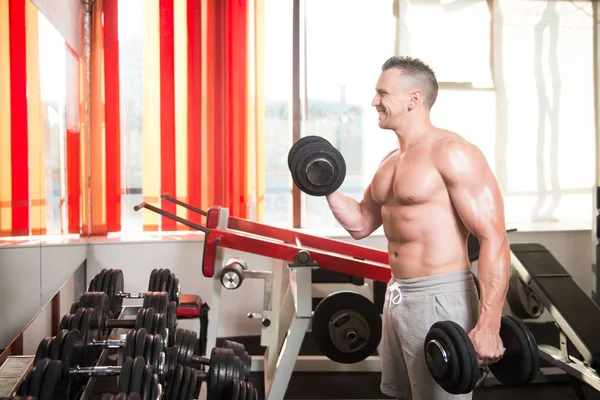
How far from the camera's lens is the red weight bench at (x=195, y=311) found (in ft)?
8.68

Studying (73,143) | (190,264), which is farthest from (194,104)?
(190,264)

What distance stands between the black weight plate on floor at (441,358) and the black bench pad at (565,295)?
1.26 metres

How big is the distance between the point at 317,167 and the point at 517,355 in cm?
70

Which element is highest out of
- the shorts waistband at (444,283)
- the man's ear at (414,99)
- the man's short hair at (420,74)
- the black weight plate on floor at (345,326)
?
the man's short hair at (420,74)

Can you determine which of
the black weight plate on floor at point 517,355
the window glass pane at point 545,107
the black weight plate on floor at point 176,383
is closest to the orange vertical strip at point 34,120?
the black weight plate on floor at point 176,383

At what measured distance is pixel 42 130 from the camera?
209 centimetres

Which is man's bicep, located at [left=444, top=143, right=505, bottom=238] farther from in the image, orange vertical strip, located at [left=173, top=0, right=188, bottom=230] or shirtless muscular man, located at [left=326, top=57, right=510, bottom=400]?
orange vertical strip, located at [left=173, top=0, right=188, bottom=230]

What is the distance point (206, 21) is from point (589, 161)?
7.96 feet

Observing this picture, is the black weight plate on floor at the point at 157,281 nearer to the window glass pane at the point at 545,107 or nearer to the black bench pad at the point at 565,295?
the black bench pad at the point at 565,295

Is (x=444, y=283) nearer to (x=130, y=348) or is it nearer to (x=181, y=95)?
(x=130, y=348)

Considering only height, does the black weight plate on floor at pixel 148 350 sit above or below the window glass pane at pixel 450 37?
below

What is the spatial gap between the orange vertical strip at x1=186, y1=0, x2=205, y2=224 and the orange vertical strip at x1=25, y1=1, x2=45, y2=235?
1356 millimetres

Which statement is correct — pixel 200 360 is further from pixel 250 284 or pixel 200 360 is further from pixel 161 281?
pixel 250 284

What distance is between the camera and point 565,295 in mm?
2723
